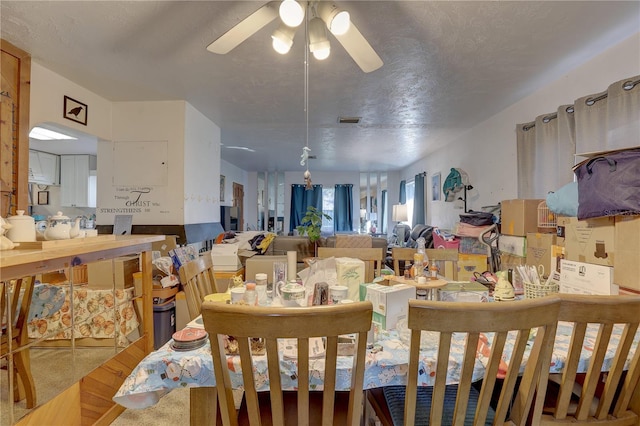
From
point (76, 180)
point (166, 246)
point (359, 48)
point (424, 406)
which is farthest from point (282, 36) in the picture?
point (76, 180)

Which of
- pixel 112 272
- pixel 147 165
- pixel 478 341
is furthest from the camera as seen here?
pixel 147 165

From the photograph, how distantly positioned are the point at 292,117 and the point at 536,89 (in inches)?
100

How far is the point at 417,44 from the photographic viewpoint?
2066 mm

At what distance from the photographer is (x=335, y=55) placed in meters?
2.22

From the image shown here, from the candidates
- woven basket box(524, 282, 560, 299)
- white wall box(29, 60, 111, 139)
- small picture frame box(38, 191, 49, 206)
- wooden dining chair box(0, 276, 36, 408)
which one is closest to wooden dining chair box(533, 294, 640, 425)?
woven basket box(524, 282, 560, 299)

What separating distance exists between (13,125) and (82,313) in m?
1.65

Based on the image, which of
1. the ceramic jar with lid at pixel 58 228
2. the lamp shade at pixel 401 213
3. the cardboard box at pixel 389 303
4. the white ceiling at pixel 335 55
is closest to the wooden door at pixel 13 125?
the white ceiling at pixel 335 55

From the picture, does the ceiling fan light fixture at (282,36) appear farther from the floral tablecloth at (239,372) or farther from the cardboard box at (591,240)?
the cardboard box at (591,240)

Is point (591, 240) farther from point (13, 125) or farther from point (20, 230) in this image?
point (13, 125)

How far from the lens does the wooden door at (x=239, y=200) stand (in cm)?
744

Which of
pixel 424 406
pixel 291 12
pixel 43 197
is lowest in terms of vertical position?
pixel 424 406

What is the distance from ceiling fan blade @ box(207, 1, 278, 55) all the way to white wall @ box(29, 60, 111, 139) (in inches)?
74.8

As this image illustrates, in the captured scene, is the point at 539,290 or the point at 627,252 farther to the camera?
the point at 539,290

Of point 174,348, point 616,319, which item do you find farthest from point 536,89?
point 174,348
